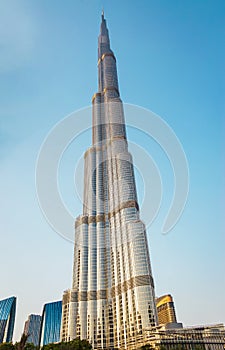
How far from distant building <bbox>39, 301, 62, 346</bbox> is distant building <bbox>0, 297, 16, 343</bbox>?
1015 inches

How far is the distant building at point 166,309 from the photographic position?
16312cm

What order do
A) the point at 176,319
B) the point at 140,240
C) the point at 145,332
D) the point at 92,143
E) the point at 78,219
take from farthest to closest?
the point at 92,143, the point at 176,319, the point at 78,219, the point at 140,240, the point at 145,332

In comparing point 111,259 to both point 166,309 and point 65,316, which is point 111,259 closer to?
point 65,316

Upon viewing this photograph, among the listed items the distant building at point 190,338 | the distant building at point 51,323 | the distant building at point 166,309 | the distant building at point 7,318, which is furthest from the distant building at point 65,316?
the distant building at point 51,323

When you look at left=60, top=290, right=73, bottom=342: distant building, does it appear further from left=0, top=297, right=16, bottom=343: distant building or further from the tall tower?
left=0, top=297, right=16, bottom=343: distant building

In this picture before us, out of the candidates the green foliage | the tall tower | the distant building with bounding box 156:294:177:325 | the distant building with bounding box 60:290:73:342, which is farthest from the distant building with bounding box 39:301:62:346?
the green foliage

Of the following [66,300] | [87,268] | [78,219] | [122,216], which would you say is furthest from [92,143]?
[66,300]

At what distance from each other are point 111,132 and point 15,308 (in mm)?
122467

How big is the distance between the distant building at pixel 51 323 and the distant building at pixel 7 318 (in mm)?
25788

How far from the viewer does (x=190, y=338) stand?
8700cm

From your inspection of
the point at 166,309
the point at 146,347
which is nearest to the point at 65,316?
the point at 146,347

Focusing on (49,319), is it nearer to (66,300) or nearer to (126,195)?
(66,300)

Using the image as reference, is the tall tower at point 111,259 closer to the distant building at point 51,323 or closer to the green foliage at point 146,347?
the green foliage at point 146,347

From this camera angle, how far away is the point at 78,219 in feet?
508
